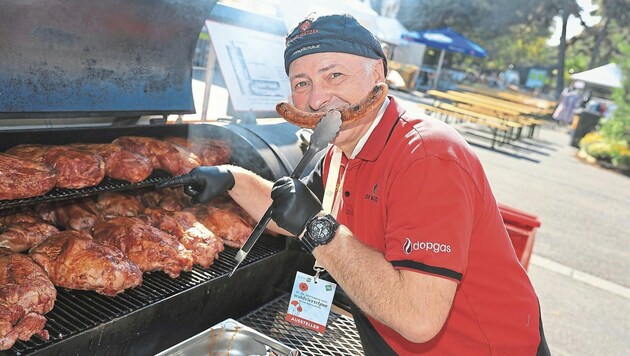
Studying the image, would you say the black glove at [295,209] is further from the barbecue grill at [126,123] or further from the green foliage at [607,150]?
the green foliage at [607,150]

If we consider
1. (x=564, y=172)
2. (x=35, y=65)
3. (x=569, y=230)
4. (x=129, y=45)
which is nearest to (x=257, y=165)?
(x=129, y=45)

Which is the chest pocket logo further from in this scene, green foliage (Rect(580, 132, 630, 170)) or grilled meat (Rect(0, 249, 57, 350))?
green foliage (Rect(580, 132, 630, 170))

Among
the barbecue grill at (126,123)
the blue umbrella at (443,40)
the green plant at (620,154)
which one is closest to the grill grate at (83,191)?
the barbecue grill at (126,123)

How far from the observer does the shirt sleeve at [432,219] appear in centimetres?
194

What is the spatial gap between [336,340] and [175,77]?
2.27m

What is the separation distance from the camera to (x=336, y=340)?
3201 mm

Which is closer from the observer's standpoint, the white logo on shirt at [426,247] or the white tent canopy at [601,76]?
the white logo on shirt at [426,247]

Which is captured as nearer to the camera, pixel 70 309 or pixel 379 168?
pixel 379 168

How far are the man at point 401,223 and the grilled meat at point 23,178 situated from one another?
1.23 meters

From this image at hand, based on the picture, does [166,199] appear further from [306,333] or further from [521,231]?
[521,231]

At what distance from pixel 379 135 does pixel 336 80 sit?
321 millimetres

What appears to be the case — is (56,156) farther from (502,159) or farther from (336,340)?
(502,159)

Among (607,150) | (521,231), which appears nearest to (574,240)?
(521,231)

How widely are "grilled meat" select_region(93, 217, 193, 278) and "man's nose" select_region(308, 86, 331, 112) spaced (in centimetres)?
126
